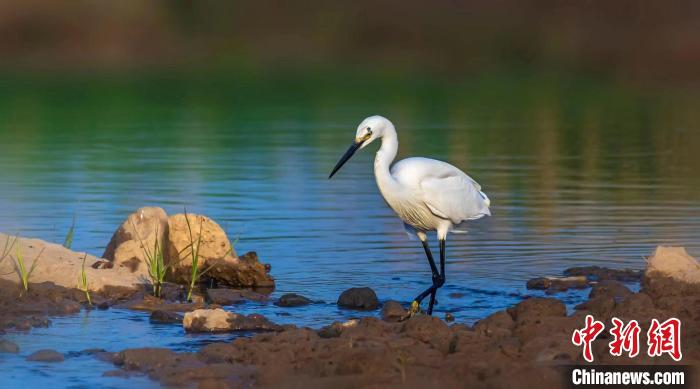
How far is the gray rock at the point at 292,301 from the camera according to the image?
11609 mm

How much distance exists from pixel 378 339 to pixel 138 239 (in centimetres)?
385

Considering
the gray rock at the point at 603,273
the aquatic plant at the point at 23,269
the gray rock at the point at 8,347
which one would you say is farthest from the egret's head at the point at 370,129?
the gray rock at the point at 8,347

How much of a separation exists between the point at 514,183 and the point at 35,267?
30.3 ft

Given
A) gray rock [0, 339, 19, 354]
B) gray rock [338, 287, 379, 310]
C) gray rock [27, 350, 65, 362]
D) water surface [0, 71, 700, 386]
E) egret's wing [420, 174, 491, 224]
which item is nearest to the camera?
gray rock [27, 350, 65, 362]

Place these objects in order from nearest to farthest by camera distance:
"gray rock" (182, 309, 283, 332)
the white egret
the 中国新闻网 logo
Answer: the 中国新闻网 logo < "gray rock" (182, 309, 283, 332) < the white egret

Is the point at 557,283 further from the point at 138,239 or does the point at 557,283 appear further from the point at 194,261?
the point at 138,239

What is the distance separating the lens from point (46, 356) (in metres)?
9.59

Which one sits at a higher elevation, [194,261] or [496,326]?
[194,261]

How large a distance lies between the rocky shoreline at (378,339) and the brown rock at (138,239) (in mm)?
751

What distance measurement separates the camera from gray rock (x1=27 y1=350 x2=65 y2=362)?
957 cm

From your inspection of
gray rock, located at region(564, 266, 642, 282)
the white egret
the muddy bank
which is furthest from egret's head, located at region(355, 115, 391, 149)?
gray rock, located at region(564, 266, 642, 282)

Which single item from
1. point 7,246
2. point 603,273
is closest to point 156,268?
point 7,246

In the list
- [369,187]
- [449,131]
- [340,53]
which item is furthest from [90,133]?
[340,53]

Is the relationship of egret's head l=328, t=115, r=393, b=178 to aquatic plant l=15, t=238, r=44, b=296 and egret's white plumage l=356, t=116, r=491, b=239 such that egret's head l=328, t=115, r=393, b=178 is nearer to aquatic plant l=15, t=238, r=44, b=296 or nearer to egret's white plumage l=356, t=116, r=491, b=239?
egret's white plumage l=356, t=116, r=491, b=239
